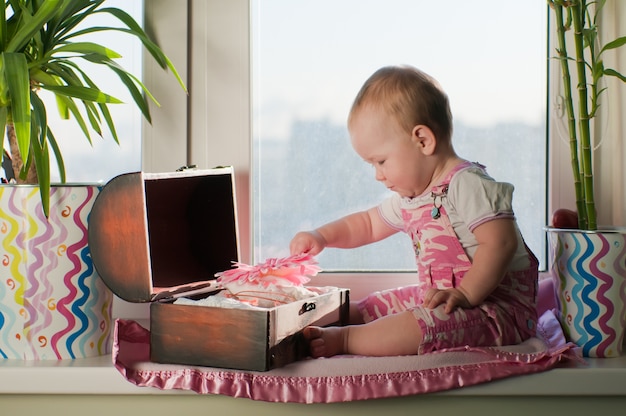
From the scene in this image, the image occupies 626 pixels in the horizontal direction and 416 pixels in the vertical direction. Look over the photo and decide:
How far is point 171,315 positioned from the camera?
3.82 feet

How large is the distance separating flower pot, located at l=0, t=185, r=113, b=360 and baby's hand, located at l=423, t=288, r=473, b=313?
575 millimetres

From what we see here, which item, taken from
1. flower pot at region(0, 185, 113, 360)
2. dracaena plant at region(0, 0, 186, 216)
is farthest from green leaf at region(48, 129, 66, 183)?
flower pot at region(0, 185, 113, 360)

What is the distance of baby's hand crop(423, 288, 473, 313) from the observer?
4.09ft

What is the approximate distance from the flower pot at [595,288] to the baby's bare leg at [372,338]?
0.31m

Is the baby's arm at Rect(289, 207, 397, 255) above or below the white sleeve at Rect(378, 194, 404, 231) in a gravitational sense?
below

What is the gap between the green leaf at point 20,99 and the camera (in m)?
1.10

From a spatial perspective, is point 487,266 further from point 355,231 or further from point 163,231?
point 163,231

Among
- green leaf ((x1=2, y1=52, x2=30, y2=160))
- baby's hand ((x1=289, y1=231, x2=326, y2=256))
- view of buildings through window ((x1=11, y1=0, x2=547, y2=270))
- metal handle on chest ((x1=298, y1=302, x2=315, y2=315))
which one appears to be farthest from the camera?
view of buildings through window ((x1=11, y1=0, x2=547, y2=270))

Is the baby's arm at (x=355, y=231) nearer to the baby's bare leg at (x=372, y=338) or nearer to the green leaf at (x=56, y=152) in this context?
the baby's bare leg at (x=372, y=338)

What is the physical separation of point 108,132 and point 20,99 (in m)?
0.46

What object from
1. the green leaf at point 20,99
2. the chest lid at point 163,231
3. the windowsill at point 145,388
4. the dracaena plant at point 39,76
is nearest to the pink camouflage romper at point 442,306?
the windowsill at point 145,388

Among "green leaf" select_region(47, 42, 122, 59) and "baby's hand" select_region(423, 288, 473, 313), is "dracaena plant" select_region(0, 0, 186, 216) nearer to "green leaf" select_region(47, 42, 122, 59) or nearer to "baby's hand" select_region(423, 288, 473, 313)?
"green leaf" select_region(47, 42, 122, 59)

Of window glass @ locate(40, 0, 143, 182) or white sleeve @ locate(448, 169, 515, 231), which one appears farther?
window glass @ locate(40, 0, 143, 182)

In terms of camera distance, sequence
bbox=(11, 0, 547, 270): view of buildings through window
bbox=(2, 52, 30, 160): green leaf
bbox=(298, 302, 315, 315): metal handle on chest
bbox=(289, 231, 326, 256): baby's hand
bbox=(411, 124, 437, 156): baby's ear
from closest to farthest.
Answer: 1. bbox=(2, 52, 30, 160): green leaf
2. bbox=(298, 302, 315, 315): metal handle on chest
3. bbox=(411, 124, 437, 156): baby's ear
4. bbox=(289, 231, 326, 256): baby's hand
5. bbox=(11, 0, 547, 270): view of buildings through window
